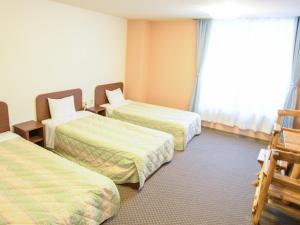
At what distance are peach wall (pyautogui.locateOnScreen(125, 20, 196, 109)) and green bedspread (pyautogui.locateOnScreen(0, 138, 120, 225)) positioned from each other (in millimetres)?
3030

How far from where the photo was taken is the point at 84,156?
2826 millimetres

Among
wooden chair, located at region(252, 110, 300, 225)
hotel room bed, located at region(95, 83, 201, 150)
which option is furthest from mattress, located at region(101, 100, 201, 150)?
wooden chair, located at region(252, 110, 300, 225)

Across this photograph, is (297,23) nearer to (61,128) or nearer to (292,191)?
(292,191)

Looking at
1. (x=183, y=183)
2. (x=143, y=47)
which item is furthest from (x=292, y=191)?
(x=143, y=47)

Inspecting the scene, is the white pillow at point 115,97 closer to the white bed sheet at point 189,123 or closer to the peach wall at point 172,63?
the white bed sheet at point 189,123

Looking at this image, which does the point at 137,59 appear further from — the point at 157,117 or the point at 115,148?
the point at 115,148

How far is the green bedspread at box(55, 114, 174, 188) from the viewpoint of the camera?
98.6 inches

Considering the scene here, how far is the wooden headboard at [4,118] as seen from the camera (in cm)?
276

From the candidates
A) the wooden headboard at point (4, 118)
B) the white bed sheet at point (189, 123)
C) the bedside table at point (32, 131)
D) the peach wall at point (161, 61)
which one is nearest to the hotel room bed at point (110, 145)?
the bedside table at point (32, 131)

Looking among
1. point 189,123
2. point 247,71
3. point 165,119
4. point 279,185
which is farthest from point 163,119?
point 279,185

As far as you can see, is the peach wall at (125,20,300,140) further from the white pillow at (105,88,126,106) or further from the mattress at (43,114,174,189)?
the mattress at (43,114,174,189)

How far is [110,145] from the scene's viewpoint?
2646mm

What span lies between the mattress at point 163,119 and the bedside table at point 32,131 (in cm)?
137

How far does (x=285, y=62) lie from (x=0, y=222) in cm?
425
